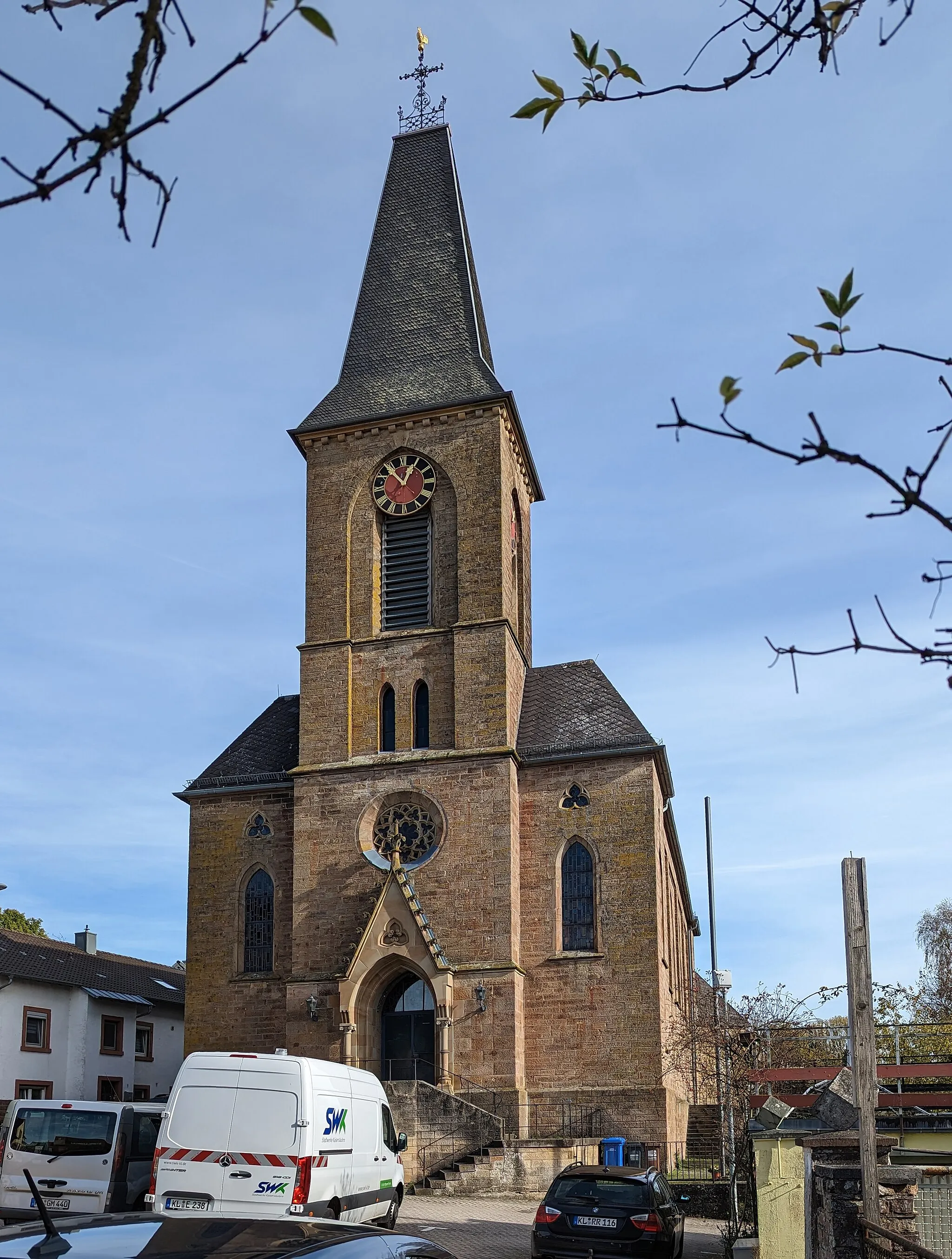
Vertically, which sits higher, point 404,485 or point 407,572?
point 404,485

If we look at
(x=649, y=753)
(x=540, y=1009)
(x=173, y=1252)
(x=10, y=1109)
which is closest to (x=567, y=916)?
(x=540, y=1009)

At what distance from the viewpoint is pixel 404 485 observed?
110 ft

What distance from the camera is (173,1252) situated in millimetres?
3725

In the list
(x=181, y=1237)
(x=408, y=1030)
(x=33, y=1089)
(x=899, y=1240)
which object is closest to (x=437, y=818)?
(x=408, y=1030)

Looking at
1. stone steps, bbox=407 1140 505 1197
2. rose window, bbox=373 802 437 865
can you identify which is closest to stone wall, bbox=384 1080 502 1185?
stone steps, bbox=407 1140 505 1197

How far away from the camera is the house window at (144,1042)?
41.8 metres

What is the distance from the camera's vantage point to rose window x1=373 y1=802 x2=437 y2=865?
100ft

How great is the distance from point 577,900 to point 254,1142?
1644 cm

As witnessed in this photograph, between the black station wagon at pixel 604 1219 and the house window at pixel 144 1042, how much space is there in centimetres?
2889

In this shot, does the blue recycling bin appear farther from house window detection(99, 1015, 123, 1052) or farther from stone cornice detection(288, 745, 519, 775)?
house window detection(99, 1015, 123, 1052)

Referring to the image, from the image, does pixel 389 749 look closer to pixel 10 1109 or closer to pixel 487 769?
pixel 487 769

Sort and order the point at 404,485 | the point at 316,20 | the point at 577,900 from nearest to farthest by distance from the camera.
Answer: the point at 316,20
the point at 577,900
the point at 404,485

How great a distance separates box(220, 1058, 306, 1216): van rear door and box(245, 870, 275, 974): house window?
17.1m

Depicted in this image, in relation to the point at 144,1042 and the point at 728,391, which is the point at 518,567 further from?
the point at 728,391
